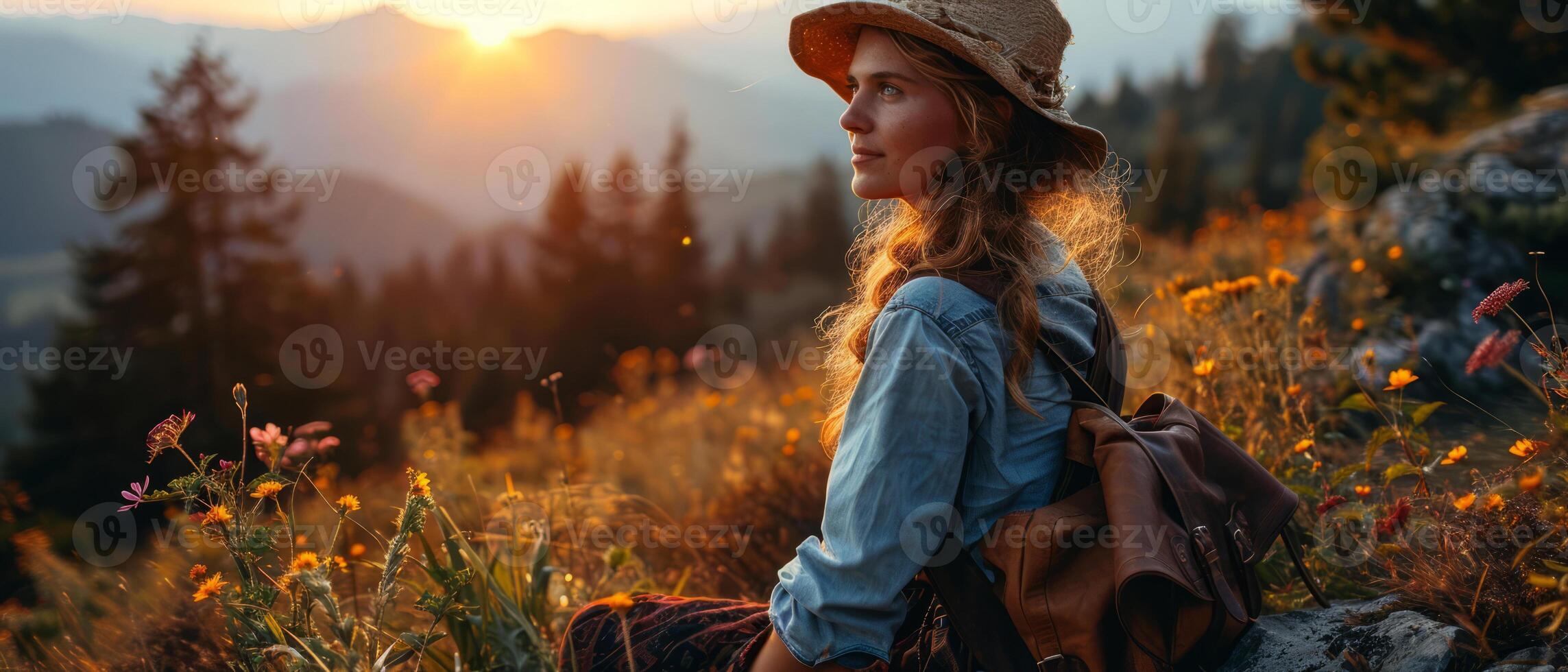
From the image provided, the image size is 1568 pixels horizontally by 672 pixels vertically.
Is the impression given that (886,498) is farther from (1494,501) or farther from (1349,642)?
(1494,501)

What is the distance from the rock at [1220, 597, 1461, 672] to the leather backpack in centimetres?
13

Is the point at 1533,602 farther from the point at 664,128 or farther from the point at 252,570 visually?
the point at 664,128

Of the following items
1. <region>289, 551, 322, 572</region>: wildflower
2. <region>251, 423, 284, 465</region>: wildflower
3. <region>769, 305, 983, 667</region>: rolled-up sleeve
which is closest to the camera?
<region>769, 305, 983, 667</region>: rolled-up sleeve

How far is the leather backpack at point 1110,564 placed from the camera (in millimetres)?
1418

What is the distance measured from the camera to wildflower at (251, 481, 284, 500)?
185 cm

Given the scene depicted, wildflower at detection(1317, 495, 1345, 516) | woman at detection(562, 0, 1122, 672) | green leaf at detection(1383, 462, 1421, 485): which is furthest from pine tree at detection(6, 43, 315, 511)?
green leaf at detection(1383, 462, 1421, 485)

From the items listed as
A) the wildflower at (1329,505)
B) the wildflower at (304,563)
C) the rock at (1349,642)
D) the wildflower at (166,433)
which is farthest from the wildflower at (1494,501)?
the wildflower at (166,433)

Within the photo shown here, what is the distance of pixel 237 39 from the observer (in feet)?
27.4

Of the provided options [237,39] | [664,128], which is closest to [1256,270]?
[664,128]

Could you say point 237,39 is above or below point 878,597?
above

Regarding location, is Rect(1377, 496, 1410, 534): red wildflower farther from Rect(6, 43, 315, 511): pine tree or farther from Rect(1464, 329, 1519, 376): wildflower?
Rect(6, 43, 315, 511): pine tree

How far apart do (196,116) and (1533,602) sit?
9804 mm

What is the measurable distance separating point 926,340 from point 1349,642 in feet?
3.59

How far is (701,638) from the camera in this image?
5.88 feet
